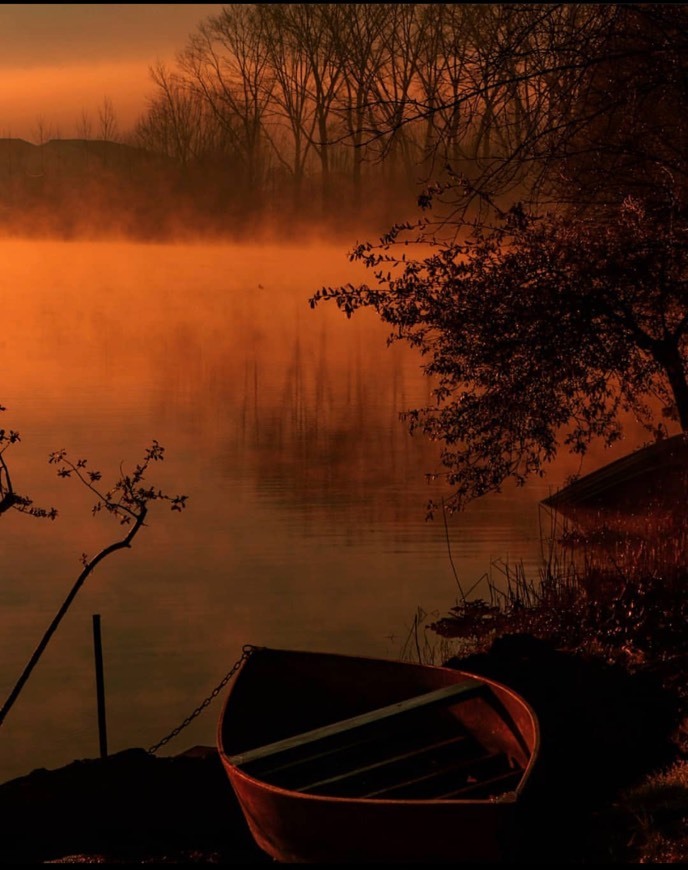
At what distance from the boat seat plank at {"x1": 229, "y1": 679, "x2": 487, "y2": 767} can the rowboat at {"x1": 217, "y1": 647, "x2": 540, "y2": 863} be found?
0.04ft

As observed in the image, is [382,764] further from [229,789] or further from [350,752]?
[229,789]

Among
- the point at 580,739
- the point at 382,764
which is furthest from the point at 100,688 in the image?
the point at 580,739

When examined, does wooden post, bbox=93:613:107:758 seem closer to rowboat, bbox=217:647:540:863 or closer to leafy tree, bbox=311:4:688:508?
rowboat, bbox=217:647:540:863

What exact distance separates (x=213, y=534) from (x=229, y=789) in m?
12.5

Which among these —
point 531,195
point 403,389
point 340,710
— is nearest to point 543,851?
point 340,710

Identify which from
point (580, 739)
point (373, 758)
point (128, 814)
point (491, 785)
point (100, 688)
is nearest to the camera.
→ point (491, 785)

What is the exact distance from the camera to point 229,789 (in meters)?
11.2

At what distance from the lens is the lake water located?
49.7 feet

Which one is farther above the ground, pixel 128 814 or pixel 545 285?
pixel 545 285

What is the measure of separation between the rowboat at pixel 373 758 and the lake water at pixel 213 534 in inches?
72.9

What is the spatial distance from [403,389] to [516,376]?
32.3 meters

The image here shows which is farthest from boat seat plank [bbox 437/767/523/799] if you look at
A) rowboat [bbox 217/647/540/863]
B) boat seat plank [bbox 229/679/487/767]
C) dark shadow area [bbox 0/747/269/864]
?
dark shadow area [bbox 0/747/269/864]

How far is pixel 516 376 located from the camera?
603 inches

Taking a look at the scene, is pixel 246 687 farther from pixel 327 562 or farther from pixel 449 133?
pixel 327 562
